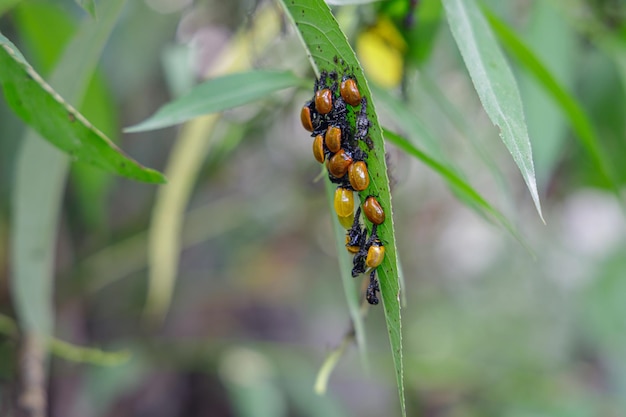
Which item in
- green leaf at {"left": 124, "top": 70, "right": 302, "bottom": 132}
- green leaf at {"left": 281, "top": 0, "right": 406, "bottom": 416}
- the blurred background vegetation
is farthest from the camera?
the blurred background vegetation

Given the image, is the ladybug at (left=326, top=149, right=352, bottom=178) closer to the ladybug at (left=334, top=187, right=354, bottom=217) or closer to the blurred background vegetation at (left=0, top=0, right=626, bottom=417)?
the ladybug at (left=334, top=187, right=354, bottom=217)

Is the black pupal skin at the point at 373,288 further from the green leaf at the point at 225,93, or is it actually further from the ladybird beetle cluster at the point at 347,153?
the green leaf at the point at 225,93

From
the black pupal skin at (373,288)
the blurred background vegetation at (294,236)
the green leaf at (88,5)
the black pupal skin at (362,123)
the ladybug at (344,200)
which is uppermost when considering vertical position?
the green leaf at (88,5)

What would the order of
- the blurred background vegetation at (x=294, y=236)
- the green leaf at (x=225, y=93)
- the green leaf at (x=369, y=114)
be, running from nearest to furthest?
the green leaf at (x=369, y=114) < the green leaf at (x=225, y=93) < the blurred background vegetation at (x=294, y=236)

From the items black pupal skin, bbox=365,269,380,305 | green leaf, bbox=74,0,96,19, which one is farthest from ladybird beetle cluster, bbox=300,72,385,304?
green leaf, bbox=74,0,96,19

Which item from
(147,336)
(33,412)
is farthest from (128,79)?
(33,412)

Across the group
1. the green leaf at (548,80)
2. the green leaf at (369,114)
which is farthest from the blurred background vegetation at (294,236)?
the green leaf at (369,114)

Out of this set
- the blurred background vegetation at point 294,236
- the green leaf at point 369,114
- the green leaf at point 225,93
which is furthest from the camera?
the blurred background vegetation at point 294,236
